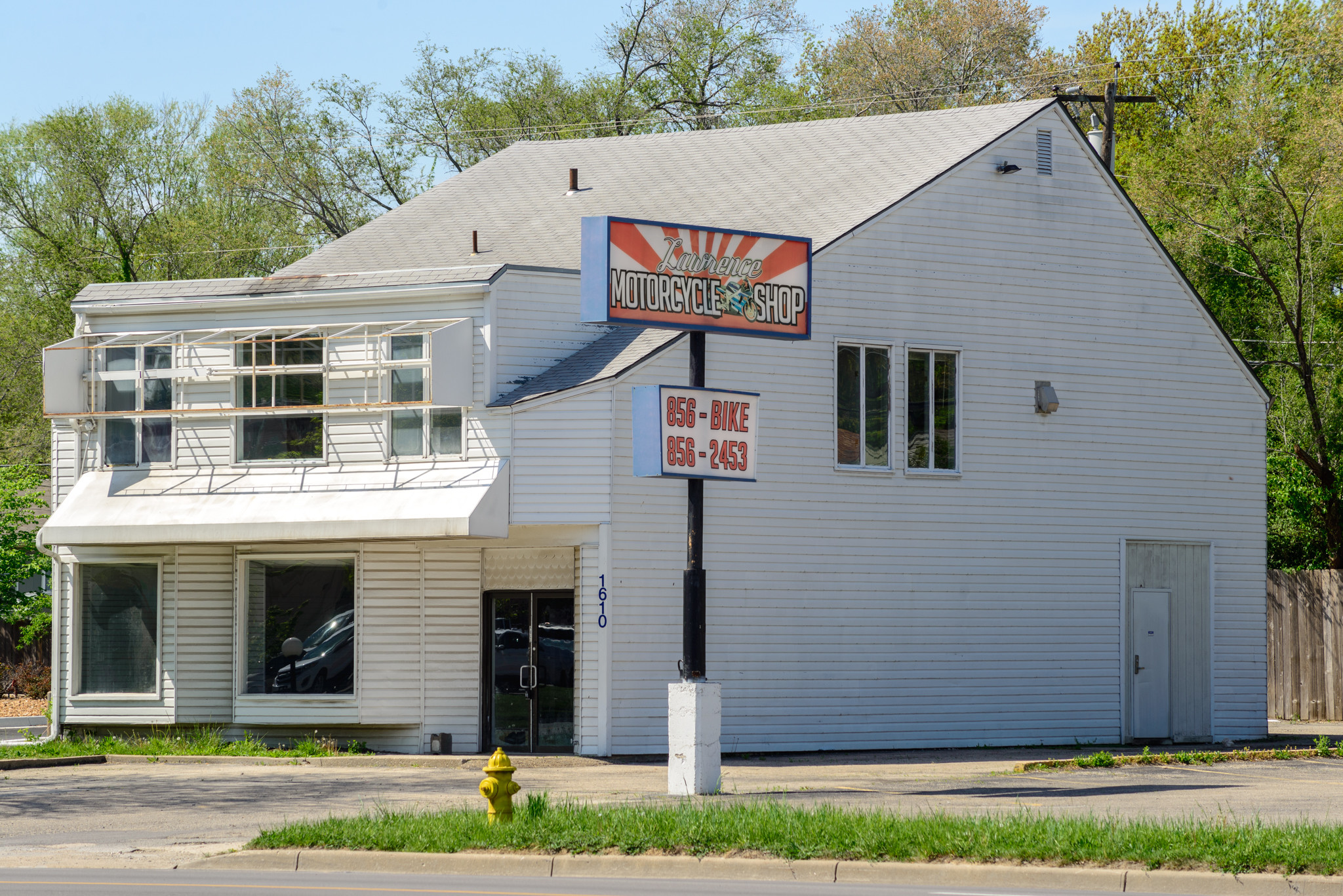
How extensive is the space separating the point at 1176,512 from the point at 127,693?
16.7 m

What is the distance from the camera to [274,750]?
2200 cm

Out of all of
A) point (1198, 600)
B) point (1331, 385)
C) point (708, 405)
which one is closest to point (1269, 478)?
point (1331, 385)

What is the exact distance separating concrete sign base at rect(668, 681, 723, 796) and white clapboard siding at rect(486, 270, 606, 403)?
267 inches

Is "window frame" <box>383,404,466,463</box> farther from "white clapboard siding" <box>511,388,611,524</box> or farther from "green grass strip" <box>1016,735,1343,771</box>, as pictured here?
"green grass strip" <box>1016,735,1343,771</box>

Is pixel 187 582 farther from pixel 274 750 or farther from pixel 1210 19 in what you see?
pixel 1210 19

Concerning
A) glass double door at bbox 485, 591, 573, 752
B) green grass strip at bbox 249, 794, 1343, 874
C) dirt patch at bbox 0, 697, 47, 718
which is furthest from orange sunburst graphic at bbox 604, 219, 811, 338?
dirt patch at bbox 0, 697, 47, 718

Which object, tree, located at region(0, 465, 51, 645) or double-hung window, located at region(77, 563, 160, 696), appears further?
tree, located at region(0, 465, 51, 645)

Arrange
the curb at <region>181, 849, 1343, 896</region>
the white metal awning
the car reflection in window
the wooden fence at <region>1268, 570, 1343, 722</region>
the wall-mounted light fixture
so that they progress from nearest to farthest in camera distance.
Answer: the curb at <region>181, 849, 1343, 896</region>, the white metal awning, the car reflection in window, the wall-mounted light fixture, the wooden fence at <region>1268, 570, 1343, 722</region>

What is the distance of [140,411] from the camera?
2309 cm

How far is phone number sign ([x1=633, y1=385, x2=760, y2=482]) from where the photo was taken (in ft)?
55.0

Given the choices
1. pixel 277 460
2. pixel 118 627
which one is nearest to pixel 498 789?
pixel 277 460

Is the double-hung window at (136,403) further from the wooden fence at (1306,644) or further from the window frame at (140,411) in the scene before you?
the wooden fence at (1306,644)

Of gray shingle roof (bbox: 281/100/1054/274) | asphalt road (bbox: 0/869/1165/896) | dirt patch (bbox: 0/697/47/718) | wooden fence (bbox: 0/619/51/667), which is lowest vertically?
dirt patch (bbox: 0/697/47/718)

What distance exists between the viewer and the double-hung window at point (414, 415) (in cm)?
2205
